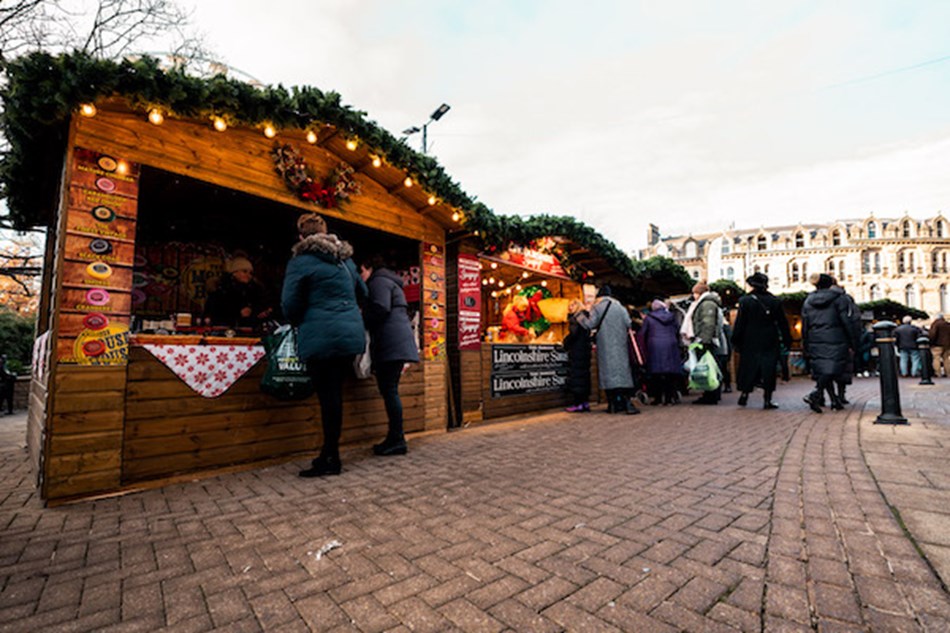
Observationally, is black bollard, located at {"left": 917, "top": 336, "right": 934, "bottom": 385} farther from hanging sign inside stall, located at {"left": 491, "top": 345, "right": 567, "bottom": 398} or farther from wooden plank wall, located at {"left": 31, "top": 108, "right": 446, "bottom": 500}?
wooden plank wall, located at {"left": 31, "top": 108, "right": 446, "bottom": 500}

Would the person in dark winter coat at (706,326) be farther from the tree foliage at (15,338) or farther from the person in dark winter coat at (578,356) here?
the tree foliage at (15,338)

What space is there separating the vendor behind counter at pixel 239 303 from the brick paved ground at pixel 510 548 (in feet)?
8.43

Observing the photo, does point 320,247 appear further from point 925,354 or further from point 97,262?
point 925,354

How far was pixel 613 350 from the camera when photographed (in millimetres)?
7160

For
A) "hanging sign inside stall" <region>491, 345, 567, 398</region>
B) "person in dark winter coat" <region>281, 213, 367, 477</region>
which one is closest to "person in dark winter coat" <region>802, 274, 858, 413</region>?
"hanging sign inside stall" <region>491, 345, 567, 398</region>

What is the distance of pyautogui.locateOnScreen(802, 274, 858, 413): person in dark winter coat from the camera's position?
21.1ft

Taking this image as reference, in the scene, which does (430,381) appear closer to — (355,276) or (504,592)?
(355,276)

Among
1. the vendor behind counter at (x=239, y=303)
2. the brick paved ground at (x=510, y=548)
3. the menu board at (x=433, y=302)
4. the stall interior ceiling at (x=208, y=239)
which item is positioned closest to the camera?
the brick paved ground at (x=510, y=548)

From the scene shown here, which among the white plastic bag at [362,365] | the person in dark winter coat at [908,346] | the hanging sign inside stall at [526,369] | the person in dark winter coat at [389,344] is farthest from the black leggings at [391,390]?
the person in dark winter coat at [908,346]

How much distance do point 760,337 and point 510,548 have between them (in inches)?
263

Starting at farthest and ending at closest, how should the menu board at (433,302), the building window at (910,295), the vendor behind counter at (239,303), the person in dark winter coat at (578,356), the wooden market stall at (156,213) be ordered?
the building window at (910,295) < the person in dark winter coat at (578,356) < the menu board at (433,302) < the vendor behind counter at (239,303) < the wooden market stall at (156,213)

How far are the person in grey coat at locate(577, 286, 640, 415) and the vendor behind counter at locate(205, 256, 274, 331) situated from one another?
196 inches

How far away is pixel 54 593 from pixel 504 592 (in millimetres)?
1922

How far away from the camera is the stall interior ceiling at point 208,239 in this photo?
18.3ft
